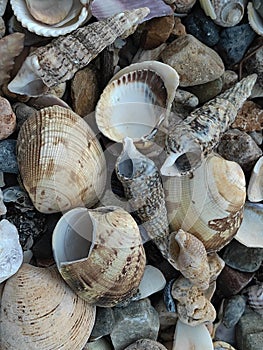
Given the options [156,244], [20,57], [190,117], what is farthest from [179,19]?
[156,244]

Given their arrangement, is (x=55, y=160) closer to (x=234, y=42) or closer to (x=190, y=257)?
(x=190, y=257)

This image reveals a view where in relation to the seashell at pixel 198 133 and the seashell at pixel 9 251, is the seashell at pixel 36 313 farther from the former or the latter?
the seashell at pixel 198 133

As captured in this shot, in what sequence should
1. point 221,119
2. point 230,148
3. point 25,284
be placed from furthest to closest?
point 230,148 < point 221,119 < point 25,284

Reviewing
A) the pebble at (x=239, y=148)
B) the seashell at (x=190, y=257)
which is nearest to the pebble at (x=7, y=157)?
the seashell at (x=190, y=257)

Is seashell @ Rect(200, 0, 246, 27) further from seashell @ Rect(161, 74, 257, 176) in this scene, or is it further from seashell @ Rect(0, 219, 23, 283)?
seashell @ Rect(0, 219, 23, 283)

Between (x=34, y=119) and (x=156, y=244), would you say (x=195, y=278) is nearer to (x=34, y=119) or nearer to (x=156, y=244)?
(x=156, y=244)
